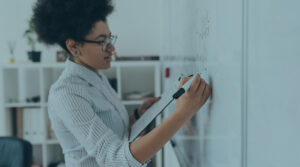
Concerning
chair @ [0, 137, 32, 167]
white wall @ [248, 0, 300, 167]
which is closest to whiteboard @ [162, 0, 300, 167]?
white wall @ [248, 0, 300, 167]

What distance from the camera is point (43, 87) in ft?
8.32

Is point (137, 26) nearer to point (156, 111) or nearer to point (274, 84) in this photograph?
point (156, 111)

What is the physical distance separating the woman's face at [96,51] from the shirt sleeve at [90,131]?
0.72 feet

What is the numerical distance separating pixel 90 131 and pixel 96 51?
0.37 metres

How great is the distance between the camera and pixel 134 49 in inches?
117

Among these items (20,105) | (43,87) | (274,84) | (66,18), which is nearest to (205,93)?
(274,84)

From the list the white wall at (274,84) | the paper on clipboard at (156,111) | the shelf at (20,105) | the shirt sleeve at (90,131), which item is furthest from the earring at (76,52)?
the shelf at (20,105)

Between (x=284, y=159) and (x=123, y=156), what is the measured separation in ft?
1.74

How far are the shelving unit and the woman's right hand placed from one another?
1.72m

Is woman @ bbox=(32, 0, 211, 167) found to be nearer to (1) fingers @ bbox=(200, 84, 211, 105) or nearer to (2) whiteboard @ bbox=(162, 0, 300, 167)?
(1) fingers @ bbox=(200, 84, 211, 105)

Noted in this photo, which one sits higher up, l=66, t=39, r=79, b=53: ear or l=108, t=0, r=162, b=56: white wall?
l=108, t=0, r=162, b=56: white wall

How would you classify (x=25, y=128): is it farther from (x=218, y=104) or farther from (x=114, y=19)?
(x=218, y=104)

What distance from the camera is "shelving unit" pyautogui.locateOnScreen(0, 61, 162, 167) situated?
2504 millimetres

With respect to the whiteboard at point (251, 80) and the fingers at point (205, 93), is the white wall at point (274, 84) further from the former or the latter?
the fingers at point (205, 93)
